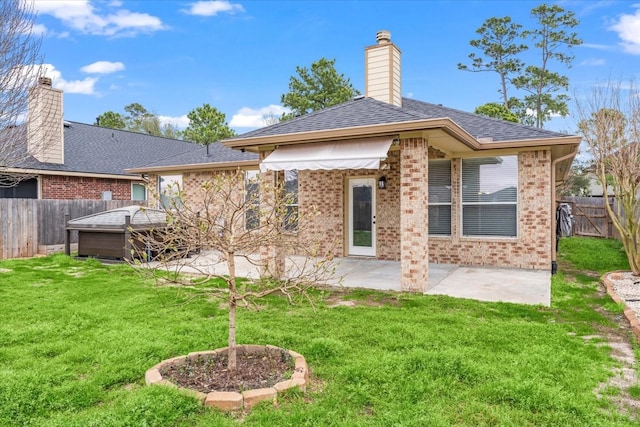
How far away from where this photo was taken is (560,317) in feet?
22.1

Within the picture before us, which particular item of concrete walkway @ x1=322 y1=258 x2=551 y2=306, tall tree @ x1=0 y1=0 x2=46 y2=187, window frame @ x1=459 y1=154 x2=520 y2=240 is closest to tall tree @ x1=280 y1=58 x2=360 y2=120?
window frame @ x1=459 y1=154 x2=520 y2=240

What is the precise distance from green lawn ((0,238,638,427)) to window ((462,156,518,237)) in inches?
132

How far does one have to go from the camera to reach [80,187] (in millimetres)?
19156

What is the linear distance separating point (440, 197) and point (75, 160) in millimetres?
16361

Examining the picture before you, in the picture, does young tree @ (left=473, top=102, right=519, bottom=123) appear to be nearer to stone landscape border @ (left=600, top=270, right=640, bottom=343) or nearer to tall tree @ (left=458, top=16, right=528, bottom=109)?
tall tree @ (left=458, top=16, right=528, bottom=109)

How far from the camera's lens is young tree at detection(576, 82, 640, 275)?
983 cm

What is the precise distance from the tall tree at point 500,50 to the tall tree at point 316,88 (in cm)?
984

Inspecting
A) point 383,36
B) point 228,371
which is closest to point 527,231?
point 383,36

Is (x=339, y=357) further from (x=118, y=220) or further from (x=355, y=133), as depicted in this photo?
(x=118, y=220)

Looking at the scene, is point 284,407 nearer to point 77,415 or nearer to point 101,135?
point 77,415

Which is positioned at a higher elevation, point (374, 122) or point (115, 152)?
A: point (115, 152)

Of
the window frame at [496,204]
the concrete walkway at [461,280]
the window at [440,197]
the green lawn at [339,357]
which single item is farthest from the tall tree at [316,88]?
the green lawn at [339,357]

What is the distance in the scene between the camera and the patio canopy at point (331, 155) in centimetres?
844

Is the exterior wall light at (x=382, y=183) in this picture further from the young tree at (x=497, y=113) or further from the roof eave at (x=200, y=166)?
the young tree at (x=497, y=113)
